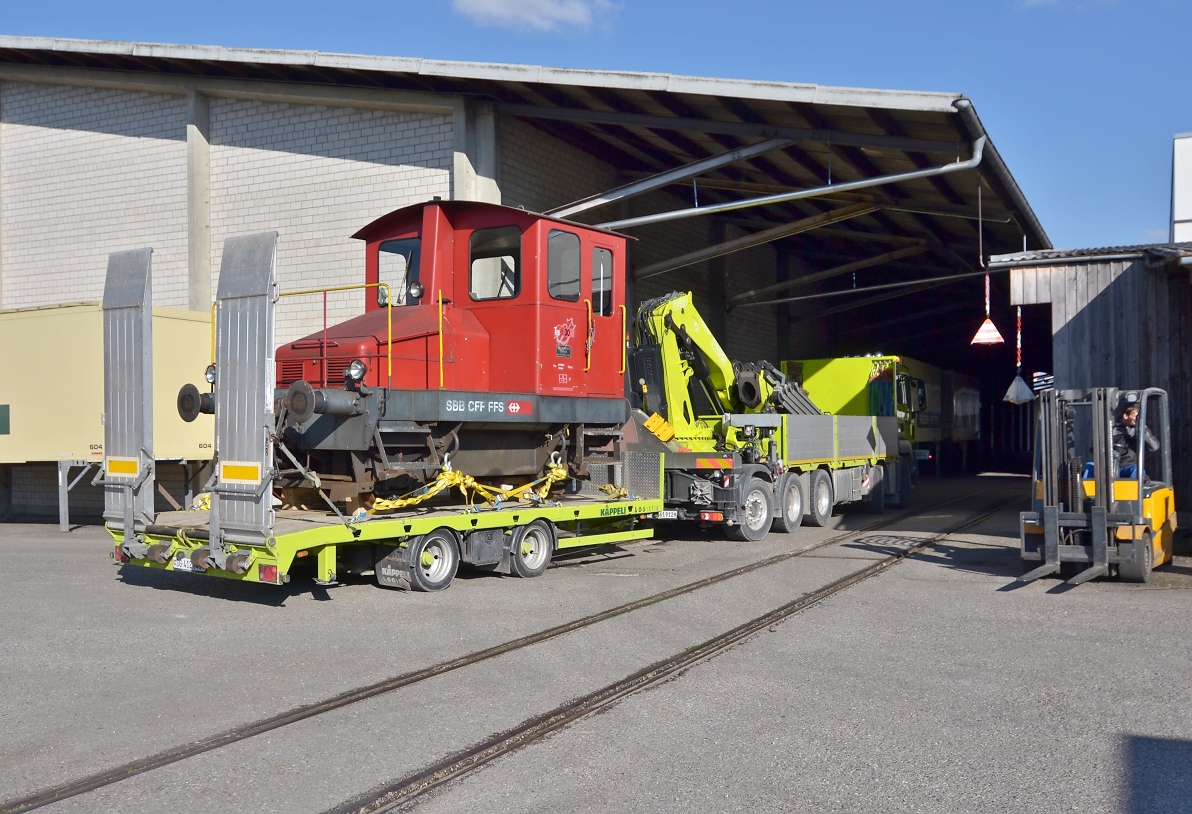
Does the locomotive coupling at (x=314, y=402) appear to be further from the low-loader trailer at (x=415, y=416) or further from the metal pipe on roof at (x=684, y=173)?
the metal pipe on roof at (x=684, y=173)

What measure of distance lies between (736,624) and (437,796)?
4.20 metres

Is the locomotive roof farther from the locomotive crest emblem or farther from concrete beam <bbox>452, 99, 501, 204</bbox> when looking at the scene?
concrete beam <bbox>452, 99, 501, 204</bbox>

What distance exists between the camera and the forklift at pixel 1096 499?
1010 centimetres

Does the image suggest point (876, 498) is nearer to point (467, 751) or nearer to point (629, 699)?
point (629, 699)

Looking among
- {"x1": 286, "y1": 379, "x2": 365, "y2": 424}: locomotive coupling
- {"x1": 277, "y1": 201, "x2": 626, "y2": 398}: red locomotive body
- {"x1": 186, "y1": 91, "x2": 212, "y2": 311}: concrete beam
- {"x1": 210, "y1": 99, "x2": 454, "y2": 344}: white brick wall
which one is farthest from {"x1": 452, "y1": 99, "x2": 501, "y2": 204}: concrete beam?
{"x1": 286, "y1": 379, "x2": 365, "y2": 424}: locomotive coupling

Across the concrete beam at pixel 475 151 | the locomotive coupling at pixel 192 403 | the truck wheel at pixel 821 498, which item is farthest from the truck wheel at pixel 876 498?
the locomotive coupling at pixel 192 403

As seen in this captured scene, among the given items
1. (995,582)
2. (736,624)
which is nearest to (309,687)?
(736,624)

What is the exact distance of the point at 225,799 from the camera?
4.46m

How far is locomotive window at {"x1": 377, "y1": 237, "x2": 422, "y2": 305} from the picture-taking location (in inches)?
424

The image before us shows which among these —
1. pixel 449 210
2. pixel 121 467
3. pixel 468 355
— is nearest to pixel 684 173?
pixel 449 210

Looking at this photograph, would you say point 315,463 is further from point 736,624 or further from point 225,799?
point 225,799

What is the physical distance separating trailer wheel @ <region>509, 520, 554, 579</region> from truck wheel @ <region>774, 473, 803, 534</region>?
5.07 metres

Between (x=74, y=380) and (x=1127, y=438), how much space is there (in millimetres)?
14745

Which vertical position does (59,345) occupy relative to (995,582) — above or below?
above
